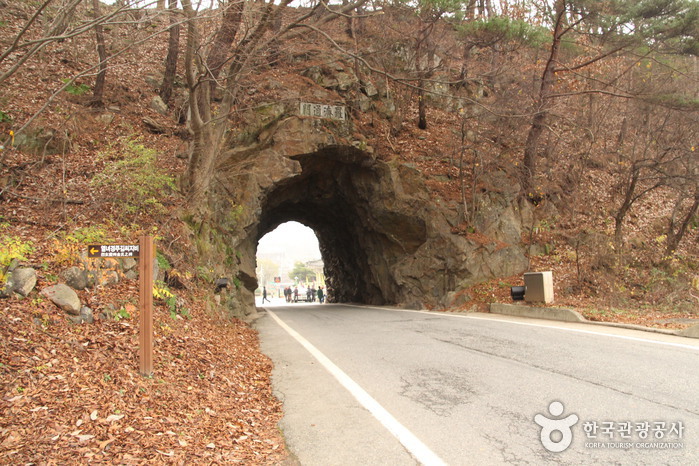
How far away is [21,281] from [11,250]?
0.93 metres

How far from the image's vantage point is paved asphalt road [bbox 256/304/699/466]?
3.53 meters

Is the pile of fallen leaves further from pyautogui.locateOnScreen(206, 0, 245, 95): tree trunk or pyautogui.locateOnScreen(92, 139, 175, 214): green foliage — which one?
pyautogui.locateOnScreen(206, 0, 245, 95): tree trunk

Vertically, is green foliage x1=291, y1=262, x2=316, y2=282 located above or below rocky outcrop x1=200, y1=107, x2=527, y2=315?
below

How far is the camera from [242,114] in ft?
58.5

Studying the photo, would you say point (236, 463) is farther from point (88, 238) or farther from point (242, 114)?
point (242, 114)

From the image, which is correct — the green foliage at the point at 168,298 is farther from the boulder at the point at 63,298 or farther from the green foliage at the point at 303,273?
the green foliage at the point at 303,273

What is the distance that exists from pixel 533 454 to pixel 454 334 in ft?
19.4

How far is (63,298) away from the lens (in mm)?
5488

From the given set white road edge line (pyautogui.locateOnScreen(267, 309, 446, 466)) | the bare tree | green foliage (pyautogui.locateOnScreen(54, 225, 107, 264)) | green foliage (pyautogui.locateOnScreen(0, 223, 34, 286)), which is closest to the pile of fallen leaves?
green foliage (pyautogui.locateOnScreen(0, 223, 34, 286))

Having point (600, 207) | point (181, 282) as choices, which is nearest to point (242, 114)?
point (181, 282)

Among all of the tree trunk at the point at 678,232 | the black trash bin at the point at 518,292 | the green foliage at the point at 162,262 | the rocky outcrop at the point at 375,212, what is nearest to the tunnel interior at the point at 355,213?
the rocky outcrop at the point at 375,212

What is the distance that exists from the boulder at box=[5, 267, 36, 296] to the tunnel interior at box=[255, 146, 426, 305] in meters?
12.6

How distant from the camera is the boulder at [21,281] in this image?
5.25 metres

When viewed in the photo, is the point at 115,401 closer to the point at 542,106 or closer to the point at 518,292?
the point at 518,292
